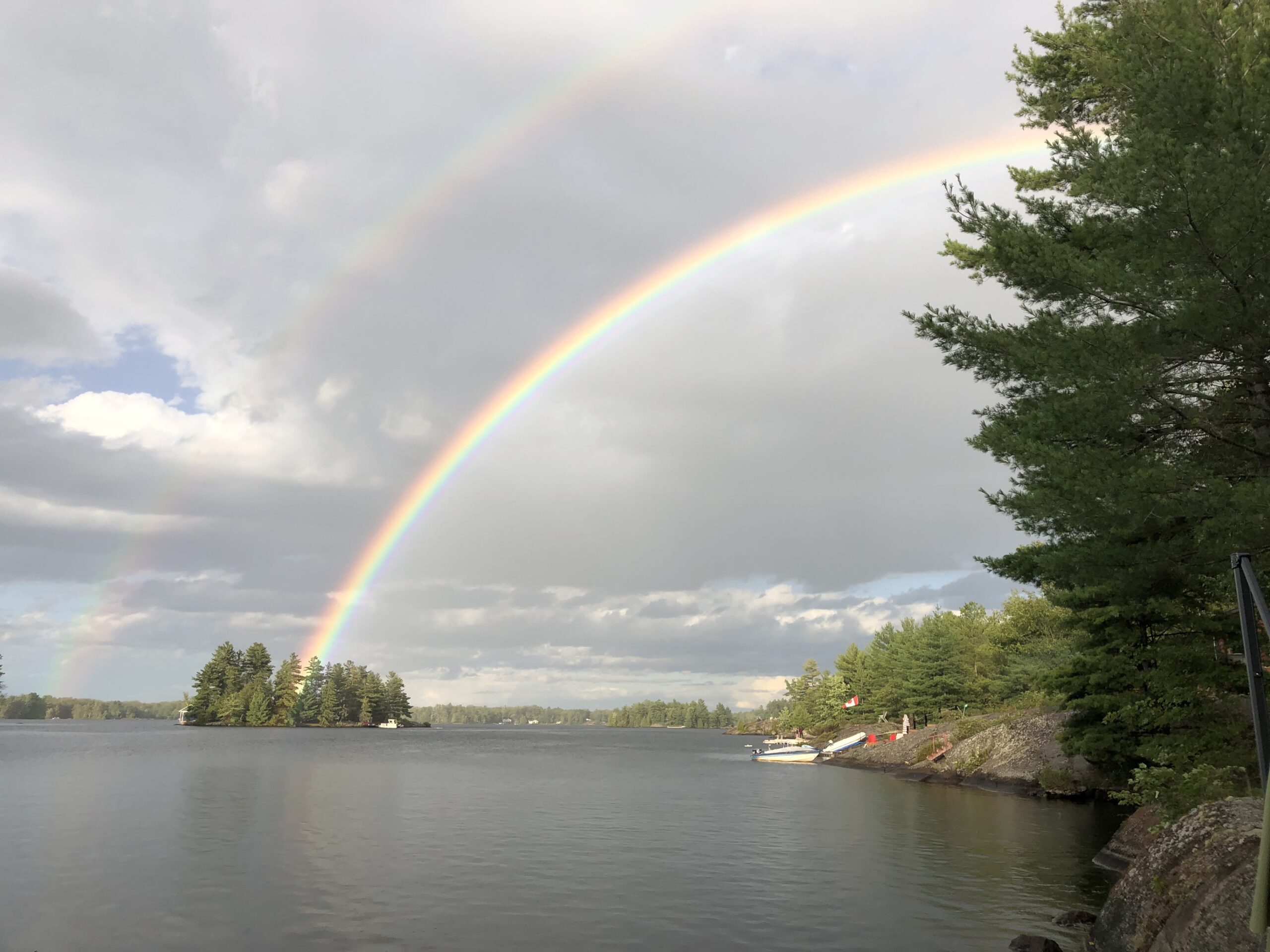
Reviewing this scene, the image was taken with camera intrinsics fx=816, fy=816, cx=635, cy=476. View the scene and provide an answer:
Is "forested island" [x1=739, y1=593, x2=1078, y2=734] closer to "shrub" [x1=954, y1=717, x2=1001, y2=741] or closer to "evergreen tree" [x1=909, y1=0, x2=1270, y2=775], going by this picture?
"shrub" [x1=954, y1=717, x2=1001, y2=741]

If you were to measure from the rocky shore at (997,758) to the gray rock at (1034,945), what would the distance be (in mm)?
26090

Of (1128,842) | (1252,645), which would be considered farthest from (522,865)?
(1252,645)

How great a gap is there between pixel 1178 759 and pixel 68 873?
3236 cm

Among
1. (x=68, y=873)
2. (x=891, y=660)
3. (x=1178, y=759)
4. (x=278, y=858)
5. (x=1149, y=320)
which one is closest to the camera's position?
(x=1149, y=320)

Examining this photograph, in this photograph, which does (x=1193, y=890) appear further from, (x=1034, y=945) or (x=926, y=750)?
(x=926, y=750)

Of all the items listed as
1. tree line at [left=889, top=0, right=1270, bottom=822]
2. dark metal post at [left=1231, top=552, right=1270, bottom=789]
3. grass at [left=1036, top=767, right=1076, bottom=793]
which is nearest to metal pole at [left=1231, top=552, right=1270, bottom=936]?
dark metal post at [left=1231, top=552, right=1270, bottom=789]

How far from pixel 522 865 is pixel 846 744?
80897 mm

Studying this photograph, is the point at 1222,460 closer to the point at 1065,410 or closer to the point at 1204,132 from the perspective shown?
the point at 1065,410

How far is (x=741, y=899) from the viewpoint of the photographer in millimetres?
23797

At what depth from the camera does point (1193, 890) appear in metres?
14.1

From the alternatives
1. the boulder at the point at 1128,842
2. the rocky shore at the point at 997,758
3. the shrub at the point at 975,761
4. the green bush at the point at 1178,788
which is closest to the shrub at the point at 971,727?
the rocky shore at the point at 997,758

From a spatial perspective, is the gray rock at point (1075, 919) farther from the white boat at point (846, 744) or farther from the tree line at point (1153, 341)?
the white boat at point (846, 744)

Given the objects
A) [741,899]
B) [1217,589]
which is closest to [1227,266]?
[1217,589]

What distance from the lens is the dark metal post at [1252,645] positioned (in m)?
7.49
